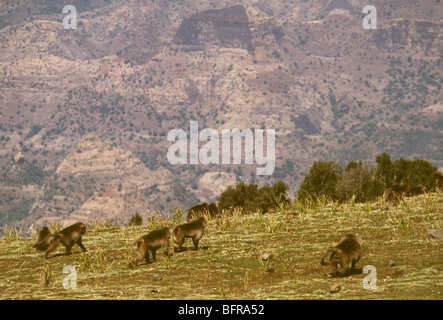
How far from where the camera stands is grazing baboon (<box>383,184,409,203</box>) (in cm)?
1788

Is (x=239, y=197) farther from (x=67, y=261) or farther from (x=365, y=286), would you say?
(x=365, y=286)

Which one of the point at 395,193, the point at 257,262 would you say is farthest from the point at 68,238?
the point at 395,193

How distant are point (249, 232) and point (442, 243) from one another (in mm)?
4485

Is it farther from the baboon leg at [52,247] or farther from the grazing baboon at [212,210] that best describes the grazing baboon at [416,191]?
the baboon leg at [52,247]

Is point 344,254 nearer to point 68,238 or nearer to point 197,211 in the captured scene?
point 68,238

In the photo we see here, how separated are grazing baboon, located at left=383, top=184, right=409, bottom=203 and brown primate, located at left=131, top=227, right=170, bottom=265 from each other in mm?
7562

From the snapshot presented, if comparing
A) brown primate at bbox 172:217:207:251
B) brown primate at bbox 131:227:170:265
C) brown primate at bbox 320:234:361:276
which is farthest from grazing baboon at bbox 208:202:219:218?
brown primate at bbox 320:234:361:276

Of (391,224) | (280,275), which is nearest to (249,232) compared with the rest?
(391,224)

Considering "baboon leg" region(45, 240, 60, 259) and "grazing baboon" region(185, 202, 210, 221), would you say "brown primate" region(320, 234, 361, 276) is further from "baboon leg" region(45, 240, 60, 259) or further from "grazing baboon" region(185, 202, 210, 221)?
"grazing baboon" region(185, 202, 210, 221)

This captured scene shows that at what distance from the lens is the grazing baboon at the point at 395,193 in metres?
17.9

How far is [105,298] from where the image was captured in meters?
9.11

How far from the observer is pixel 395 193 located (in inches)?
715

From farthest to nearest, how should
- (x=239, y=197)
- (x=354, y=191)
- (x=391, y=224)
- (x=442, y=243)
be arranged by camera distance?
(x=239, y=197) < (x=354, y=191) < (x=391, y=224) < (x=442, y=243)

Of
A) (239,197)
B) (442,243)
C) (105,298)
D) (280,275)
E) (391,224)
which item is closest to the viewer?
(105,298)
